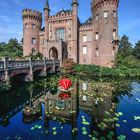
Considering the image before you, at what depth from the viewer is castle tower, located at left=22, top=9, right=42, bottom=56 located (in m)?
42.4

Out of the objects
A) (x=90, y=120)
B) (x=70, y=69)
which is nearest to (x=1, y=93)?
(x=90, y=120)

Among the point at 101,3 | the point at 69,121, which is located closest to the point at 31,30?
the point at 101,3

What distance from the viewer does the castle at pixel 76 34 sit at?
116ft

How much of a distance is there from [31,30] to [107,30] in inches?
826

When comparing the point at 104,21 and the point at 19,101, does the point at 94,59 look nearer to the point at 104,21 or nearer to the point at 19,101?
the point at 104,21

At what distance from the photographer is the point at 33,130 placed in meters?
7.21

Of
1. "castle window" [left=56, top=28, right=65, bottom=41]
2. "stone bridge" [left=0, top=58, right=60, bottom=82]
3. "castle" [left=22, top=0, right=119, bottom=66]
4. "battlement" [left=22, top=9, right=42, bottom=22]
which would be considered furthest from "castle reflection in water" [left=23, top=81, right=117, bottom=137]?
"battlement" [left=22, top=9, right=42, bottom=22]

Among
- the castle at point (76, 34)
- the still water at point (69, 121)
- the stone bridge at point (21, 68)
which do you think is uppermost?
the castle at point (76, 34)

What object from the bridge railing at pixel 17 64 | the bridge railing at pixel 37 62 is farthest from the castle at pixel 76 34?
the bridge railing at pixel 17 64

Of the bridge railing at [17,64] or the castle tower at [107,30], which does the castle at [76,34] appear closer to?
the castle tower at [107,30]

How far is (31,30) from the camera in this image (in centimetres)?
4288

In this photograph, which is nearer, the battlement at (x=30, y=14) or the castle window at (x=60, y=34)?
the castle window at (x=60, y=34)

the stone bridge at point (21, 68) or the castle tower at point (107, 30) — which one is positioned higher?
the castle tower at point (107, 30)

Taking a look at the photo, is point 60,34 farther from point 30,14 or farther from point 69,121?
point 69,121
